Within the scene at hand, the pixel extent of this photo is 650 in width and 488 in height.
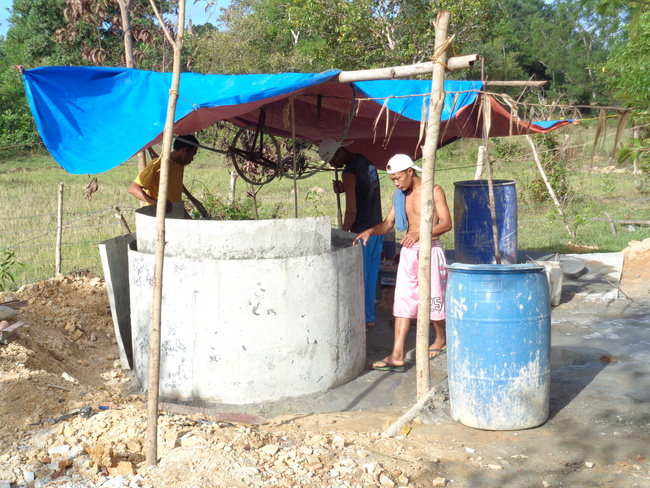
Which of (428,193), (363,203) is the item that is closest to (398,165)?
(428,193)

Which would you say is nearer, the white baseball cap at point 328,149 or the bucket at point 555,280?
the white baseball cap at point 328,149

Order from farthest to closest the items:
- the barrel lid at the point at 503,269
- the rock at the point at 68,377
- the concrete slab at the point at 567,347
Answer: the rock at the point at 68,377 → the concrete slab at the point at 567,347 → the barrel lid at the point at 503,269

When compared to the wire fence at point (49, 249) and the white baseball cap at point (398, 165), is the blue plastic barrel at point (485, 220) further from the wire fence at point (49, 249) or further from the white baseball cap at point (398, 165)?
the wire fence at point (49, 249)

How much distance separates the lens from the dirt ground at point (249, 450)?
3525 millimetres

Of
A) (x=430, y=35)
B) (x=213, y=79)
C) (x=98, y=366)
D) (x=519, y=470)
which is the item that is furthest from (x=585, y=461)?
(x=430, y=35)

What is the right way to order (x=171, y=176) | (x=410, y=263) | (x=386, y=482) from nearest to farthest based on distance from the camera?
(x=386, y=482) < (x=410, y=263) < (x=171, y=176)

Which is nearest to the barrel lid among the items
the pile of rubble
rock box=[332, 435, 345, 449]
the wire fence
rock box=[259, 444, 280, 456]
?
the pile of rubble

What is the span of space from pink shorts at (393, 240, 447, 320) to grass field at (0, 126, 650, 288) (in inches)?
59.7

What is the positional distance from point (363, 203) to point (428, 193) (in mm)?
2419

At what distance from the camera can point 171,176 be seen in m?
6.57

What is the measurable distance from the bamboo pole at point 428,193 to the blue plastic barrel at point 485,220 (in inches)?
89.0

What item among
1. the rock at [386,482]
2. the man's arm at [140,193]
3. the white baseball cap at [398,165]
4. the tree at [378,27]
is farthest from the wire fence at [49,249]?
the tree at [378,27]

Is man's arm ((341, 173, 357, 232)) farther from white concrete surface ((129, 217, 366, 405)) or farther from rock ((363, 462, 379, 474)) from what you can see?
rock ((363, 462, 379, 474))

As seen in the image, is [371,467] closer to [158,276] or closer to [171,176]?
[158,276]
